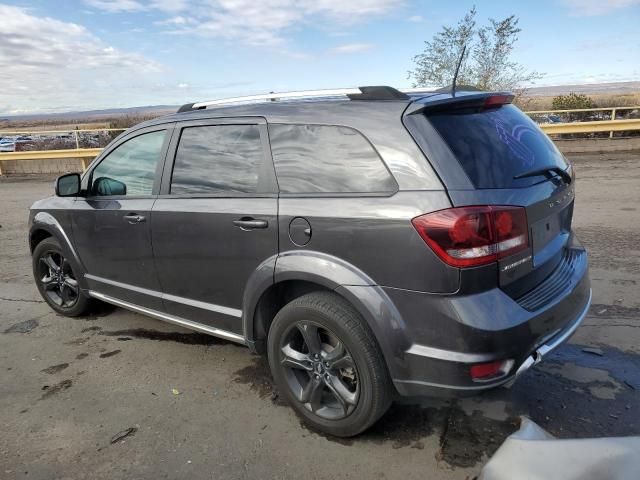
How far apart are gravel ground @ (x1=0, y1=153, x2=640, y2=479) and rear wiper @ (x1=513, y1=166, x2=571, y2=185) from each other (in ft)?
4.29

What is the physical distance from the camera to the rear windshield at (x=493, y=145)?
2.52m

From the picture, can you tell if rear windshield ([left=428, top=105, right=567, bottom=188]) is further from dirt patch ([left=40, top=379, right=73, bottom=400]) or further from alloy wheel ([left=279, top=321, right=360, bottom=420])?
dirt patch ([left=40, top=379, right=73, bottom=400])

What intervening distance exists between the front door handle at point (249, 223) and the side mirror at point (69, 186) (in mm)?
1950

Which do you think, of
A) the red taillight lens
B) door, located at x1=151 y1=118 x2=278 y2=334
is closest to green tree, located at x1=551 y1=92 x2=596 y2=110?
door, located at x1=151 y1=118 x2=278 y2=334

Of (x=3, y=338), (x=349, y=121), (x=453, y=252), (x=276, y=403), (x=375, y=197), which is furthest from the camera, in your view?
(x=3, y=338)

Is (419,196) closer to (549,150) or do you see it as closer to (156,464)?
(549,150)

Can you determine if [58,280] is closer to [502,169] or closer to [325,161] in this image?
[325,161]

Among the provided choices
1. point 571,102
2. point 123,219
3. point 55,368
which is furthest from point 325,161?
point 571,102

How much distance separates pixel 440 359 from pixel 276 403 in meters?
1.30

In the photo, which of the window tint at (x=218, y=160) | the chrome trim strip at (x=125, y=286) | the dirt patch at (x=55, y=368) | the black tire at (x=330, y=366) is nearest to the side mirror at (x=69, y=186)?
the chrome trim strip at (x=125, y=286)

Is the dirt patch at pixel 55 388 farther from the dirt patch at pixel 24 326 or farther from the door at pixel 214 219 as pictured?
the dirt patch at pixel 24 326

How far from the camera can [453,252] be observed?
235 cm

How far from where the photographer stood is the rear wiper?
106 inches

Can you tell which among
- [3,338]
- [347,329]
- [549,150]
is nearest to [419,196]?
[347,329]
